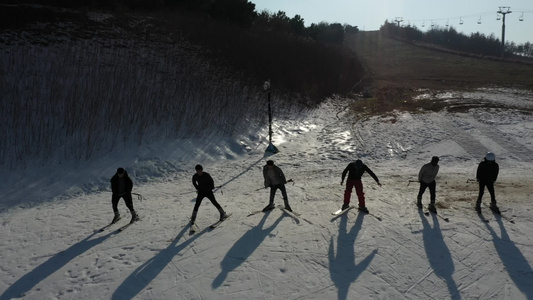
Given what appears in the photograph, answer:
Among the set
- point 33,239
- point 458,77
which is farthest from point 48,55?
point 458,77

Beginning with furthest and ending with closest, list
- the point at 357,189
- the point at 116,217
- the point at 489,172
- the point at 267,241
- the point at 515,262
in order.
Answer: the point at 357,189 < the point at 116,217 < the point at 489,172 < the point at 267,241 < the point at 515,262

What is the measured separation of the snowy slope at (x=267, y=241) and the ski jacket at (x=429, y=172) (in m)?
1.01

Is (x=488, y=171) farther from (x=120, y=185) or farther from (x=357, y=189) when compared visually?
(x=120, y=185)

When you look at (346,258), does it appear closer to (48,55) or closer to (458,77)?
(48,55)

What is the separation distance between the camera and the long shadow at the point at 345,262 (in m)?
7.12

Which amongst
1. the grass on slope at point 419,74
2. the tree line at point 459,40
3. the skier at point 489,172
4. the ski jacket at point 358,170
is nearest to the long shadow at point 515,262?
the skier at point 489,172

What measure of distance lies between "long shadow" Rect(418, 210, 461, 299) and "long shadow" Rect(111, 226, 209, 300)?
5.51 m

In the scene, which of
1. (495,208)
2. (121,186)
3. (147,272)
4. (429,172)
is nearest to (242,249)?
(147,272)

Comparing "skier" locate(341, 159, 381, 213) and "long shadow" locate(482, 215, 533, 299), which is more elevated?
"skier" locate(341, 159, 381, 213)

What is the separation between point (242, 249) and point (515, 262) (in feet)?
19.3

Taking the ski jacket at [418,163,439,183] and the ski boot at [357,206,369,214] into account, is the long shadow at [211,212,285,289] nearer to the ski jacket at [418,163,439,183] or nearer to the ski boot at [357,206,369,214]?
the ski boot at [357,206,369,214]

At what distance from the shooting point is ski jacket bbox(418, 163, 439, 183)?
32.3ft

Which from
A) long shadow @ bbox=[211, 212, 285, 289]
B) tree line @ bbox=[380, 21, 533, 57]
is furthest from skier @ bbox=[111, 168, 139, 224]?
tree line @ bbox=[380, 21, 533, 57]

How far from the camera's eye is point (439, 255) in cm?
802
